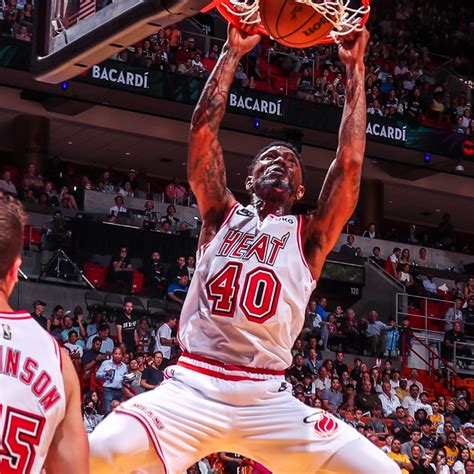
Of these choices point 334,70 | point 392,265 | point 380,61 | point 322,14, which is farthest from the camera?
point 380,61

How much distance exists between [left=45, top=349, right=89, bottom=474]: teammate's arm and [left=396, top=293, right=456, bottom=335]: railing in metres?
17.0

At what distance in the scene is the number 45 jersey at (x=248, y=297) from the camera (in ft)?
16.6

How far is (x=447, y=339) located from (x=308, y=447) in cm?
1475

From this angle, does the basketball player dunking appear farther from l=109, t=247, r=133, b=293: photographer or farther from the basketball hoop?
l=109, t=247, r=133, b=293: photographer

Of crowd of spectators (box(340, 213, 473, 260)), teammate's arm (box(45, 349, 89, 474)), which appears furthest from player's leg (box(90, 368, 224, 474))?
crowd of spectators (box(340, 213, 473, 260))

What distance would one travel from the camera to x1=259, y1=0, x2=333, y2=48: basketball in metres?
5.62

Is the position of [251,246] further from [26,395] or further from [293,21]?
[26,395]

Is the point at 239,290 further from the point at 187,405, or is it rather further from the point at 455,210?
the point at 455,210

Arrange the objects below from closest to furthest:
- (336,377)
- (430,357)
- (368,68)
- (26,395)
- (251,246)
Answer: (26,395), (251,246), (336,377), (430,357), (368,68)

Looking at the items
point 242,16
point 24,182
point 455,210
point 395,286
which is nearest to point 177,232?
point 24,182

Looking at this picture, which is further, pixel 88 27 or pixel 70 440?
pixel 88 27

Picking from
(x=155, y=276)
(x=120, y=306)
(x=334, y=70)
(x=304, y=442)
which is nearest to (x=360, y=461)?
(x=304, y=442)

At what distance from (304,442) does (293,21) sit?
7.29ft

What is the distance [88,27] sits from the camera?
6320 mm
